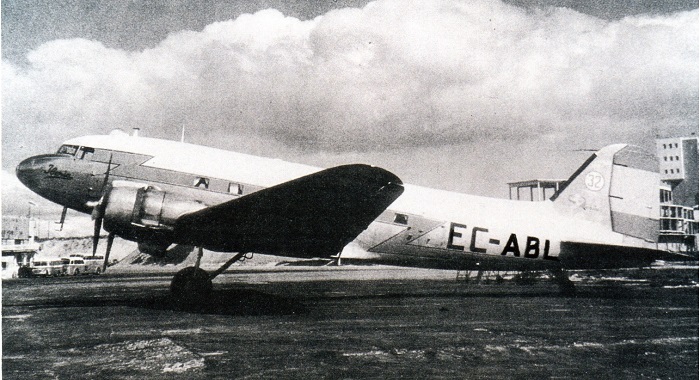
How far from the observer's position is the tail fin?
9609 millimetres

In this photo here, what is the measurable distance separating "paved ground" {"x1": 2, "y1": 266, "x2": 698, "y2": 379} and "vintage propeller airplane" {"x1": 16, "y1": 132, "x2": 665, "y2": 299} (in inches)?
41.6

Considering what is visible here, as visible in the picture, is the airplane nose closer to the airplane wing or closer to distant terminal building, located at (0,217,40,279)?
distant terminal building, located at (0,217,40,279)

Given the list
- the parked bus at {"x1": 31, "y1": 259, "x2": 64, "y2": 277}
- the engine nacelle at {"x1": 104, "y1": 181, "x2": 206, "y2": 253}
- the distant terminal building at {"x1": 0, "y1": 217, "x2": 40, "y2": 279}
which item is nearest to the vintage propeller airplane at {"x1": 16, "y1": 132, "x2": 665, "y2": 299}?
the engine nacelle at {"x1": 104, "y1": 181, "x2": 206, "y2": 253}

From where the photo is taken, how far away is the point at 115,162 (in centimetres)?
841

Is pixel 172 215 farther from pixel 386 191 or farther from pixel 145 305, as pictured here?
pixel 386 191

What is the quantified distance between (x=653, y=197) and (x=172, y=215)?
9431 mm

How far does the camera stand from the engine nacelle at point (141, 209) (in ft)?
22.7

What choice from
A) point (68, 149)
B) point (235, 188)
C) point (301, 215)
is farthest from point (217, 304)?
point (68, 149)

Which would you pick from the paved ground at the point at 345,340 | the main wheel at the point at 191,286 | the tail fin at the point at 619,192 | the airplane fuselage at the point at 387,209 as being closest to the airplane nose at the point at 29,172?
the airplane fuselage at the point at 387,209

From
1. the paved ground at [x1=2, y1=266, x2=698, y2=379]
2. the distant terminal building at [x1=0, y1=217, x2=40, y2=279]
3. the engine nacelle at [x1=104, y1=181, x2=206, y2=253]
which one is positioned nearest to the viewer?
the paved ground at [x1=2, y1=266, x2=698, y2=379]

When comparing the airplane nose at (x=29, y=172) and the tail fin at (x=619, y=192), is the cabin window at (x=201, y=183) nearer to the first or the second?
the airplane nose at (x=29, y=172)

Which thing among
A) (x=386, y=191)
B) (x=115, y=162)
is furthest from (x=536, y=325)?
(x=115, y=162)

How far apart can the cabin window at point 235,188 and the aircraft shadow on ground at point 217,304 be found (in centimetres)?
195

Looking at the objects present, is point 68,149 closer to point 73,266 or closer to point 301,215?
point 301,215
